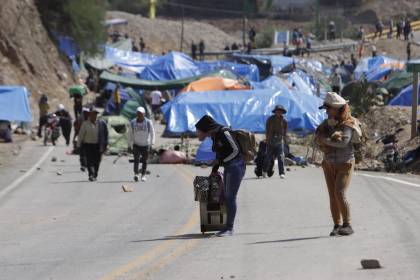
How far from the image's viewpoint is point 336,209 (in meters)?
12.5

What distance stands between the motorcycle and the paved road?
41.1ft

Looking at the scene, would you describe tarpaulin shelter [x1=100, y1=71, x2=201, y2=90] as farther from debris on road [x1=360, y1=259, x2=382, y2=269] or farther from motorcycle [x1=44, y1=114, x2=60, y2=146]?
debris on road [x1=360, y1=259, x2=382, y2=269]

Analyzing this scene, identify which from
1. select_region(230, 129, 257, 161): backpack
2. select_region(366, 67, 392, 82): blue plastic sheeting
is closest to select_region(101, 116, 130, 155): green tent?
select_region(230, 129, 257, 161): backpack

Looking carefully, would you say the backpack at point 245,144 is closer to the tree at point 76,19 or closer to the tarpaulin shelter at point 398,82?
the tarpaulin shelter at point 398,82

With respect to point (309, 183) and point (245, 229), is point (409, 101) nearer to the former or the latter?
point (309, 183)

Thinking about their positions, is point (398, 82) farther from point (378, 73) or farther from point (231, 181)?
point (231, 181)

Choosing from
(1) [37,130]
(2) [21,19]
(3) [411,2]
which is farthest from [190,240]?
(3) [411,2]

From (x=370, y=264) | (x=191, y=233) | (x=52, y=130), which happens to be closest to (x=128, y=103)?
(x=52, y=130)

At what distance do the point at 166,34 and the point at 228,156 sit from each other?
82631 millimetres

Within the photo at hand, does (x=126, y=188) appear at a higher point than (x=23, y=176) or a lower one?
higher

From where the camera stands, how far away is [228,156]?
13211 millimetres

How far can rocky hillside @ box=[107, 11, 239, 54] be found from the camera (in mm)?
93375

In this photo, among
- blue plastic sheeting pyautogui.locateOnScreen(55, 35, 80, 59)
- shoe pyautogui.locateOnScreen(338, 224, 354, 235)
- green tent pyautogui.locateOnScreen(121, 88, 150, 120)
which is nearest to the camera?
shoe pyautogui.locateOnScreen(338, 224, 354, 235)

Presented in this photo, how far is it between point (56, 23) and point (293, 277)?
168ft
